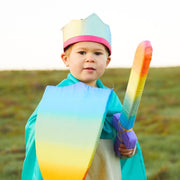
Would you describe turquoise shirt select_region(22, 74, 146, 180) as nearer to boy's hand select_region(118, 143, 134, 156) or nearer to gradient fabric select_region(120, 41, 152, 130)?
boy's hand select_region(118, 143, 134, 156)

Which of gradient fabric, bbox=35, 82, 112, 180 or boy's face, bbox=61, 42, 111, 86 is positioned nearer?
gradient fabric, bbox=35, 82, 112, 180

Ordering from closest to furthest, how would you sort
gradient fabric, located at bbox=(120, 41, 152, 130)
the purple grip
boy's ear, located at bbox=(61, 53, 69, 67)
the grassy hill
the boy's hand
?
gradient fabric, located at bbox=(120, 41, 152, 130) < the purple grip < the boy's hand < boy's ear, located at bbox=(61, 53, 69, 67) < the grassy hill

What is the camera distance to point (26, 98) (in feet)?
37.4

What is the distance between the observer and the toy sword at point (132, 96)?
2.88 meters

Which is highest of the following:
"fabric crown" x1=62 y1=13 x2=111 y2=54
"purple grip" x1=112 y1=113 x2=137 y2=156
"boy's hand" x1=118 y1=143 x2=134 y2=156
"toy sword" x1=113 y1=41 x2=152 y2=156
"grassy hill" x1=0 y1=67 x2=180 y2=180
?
"fabric crown" x1=62 y1=13 x2=111 y2=54

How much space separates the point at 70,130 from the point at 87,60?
1.48 ft

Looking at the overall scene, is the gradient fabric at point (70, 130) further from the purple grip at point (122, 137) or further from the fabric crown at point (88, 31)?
the fabric crown at point (88, 31)

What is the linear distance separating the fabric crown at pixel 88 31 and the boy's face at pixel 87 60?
0.03 metres

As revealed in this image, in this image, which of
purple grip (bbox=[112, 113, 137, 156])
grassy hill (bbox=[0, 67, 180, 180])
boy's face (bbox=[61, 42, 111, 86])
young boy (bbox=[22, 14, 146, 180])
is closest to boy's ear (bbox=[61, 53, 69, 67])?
young boy (bbox=[22, 14, 146, 180])

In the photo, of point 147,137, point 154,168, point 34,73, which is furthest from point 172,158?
point 34,73

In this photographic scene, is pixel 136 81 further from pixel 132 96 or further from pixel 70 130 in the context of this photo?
pixel 70 130

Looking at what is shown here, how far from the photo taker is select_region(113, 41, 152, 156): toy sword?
2.88m

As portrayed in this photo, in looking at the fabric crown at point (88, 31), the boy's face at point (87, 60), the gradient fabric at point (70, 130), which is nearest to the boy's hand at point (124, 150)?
the gradient fabric at point (70, 130)

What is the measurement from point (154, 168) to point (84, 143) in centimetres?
401
